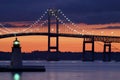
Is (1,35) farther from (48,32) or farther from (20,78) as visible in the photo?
(20,78)

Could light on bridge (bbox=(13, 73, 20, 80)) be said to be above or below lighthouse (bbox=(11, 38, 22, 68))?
below

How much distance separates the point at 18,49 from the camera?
4519 cm

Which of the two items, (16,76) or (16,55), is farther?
(16,76)

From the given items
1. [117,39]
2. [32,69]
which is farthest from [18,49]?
[117,39]

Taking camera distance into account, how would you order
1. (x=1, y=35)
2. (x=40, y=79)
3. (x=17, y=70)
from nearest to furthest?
(x=40, y=79) < (x=17, y=70) < (x=1, y=35)

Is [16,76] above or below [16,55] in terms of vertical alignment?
below

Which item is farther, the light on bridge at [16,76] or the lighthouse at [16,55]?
the lighthouse at [16,55]

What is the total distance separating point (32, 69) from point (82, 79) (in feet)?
29.6

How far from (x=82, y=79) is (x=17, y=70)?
190 inches

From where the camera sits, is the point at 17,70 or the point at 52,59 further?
the point at 52,59

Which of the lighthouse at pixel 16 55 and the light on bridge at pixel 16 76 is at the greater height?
the lighthouse at pixel 16 55

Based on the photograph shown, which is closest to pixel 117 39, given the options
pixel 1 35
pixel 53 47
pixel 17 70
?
pixel 53 47

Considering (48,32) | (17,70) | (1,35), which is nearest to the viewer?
(17,70)

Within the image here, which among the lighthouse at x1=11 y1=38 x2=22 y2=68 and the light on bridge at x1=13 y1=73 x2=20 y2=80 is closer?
the light on bridge at x1=13 y1=73 x2=20 y2=80
